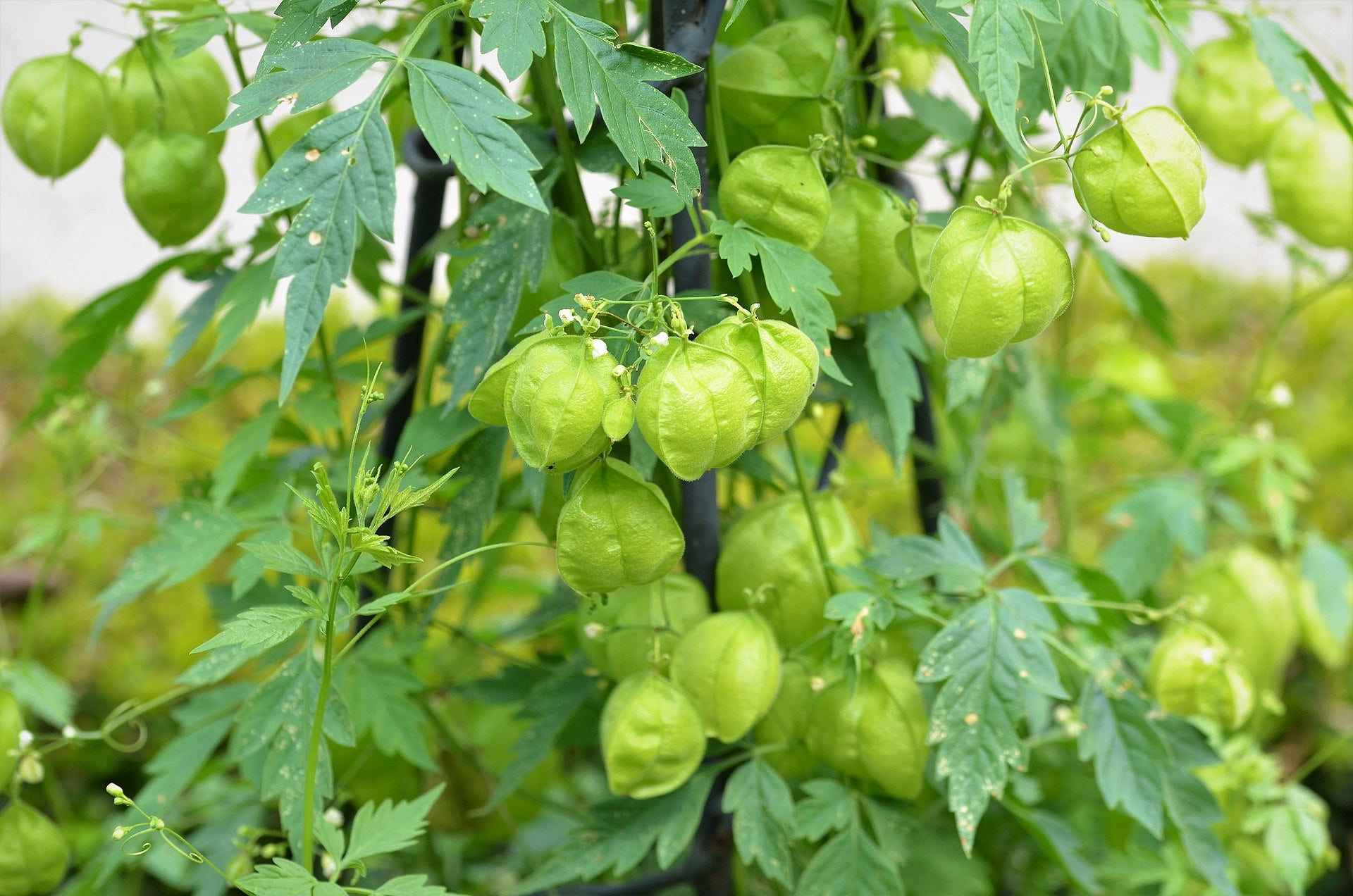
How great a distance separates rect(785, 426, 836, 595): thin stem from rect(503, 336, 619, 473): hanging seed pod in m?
0.21

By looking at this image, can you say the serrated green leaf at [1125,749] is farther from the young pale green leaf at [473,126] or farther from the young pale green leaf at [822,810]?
the young pale green leaf at [473,126]

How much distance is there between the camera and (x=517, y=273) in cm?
64

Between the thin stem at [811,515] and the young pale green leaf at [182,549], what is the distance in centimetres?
40

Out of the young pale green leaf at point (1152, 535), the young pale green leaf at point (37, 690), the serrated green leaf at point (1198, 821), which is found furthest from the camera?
the young pale green leaf at point (1152, 535)

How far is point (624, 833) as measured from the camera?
30.2 inches

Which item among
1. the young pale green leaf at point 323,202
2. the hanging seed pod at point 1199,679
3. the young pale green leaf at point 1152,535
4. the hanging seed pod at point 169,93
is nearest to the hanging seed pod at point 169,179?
the hanging seed pod at point 169,93

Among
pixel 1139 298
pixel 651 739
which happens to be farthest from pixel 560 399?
pixel 1139 298

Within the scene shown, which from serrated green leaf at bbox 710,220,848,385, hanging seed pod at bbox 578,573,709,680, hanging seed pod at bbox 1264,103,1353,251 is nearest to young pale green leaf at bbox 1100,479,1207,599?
hanging seed pod at bbox 1264,103,1353,251

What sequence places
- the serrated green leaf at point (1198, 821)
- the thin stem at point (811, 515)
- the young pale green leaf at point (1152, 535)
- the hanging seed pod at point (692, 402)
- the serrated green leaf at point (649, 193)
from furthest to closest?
the young pale green leaf at point (1152, 535) < the serrated green leaf at point (1198, 821) < the thin stem at point (811, 515) < the serrated green leaf at point (649, 193) < the hanging seed pod at point (692, 402)

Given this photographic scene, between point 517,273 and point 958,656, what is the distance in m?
0.36

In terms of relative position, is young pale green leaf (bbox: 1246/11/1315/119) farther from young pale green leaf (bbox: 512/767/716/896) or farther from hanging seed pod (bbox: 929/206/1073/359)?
young pale green leaf (bbox: 512/767/716/896)

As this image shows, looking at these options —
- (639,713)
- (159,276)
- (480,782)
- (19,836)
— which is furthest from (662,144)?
(480,782)

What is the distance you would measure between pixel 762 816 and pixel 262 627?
1.17ft

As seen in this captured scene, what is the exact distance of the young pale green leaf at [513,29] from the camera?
20.0 inches
